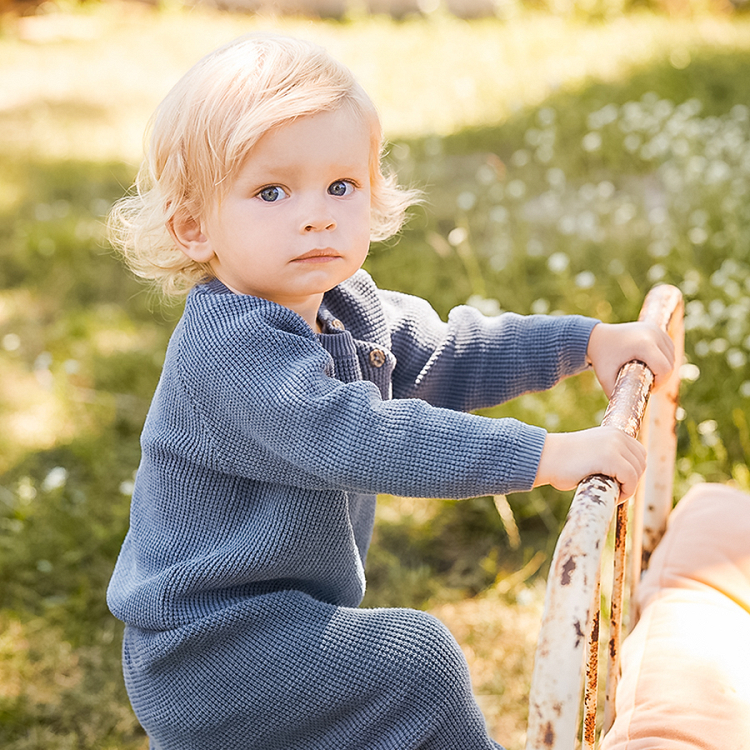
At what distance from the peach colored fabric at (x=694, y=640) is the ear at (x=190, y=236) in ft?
3.11

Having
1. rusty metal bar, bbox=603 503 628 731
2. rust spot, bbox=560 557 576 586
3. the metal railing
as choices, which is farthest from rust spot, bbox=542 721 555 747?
rusty metal bar, bbox=603 503 628 731

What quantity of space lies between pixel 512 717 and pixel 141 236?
133 cm

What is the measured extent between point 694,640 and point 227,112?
3.57 feet

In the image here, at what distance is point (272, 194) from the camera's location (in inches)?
52.1

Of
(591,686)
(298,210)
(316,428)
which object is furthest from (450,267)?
(591,686)

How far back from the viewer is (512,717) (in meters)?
2.07

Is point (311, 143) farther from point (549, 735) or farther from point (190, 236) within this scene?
point (549, 735)

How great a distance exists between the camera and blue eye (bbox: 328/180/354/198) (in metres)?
1.37

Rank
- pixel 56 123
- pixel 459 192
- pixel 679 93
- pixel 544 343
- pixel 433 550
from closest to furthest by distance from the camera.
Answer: pixel 544 343, pixel 433 550, pixel 459 192, pixel 679 93, pixel 56 123

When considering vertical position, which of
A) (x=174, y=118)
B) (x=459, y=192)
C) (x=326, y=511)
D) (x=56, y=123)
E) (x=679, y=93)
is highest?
(x=174, y=118)

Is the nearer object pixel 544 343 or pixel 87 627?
pixel 544 343

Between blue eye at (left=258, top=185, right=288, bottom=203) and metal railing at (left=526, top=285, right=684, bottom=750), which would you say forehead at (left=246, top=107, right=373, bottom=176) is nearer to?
blue eye at (left=258, top=185, right=288, bottom=203)

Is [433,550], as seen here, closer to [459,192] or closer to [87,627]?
[87,627]

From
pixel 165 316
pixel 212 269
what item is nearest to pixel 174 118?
pixel 212 269
